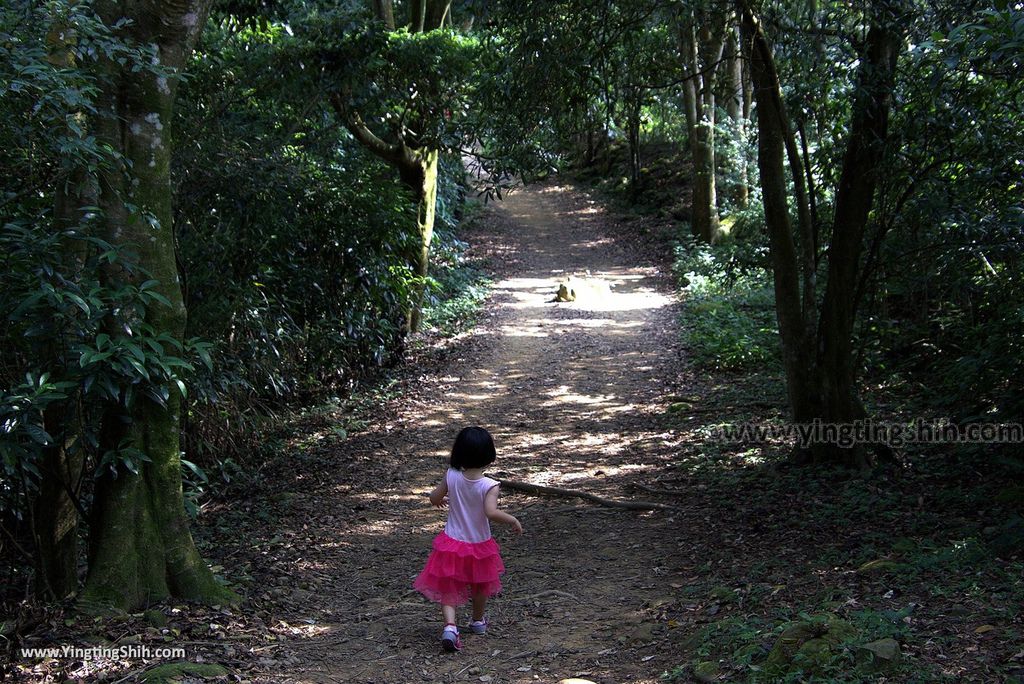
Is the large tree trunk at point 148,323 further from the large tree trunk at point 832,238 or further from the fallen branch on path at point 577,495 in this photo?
the large tree trunk at point 832,238

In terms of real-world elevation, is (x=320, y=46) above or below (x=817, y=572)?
above

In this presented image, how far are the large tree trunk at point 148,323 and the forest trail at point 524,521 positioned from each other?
998 millimetres

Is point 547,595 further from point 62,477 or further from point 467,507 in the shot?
point 62,477

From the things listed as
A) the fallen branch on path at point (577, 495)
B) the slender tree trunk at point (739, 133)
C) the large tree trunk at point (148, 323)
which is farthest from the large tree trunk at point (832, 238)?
the slender tree trunk at point (739, 133)

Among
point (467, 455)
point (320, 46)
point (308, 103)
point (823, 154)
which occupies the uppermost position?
point (320, 46)

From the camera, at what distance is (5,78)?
13.7 ft

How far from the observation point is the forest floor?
185 inches

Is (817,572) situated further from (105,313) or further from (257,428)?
(257,428)

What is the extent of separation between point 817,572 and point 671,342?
906cm

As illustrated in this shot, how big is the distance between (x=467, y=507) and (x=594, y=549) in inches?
90.1

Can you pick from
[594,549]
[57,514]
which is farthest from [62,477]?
[594,549]

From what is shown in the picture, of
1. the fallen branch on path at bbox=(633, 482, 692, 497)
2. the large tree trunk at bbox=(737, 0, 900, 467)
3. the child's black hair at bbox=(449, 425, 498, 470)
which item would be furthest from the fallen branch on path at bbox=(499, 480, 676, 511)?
the child's black hair at bbox=(449, 425, 498, 470)

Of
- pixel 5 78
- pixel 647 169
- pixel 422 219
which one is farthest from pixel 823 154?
pixel 647 169

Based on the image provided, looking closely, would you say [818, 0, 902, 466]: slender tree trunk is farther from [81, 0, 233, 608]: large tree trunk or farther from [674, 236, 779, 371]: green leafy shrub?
[81, 0, 233, 608]: large tree trunk
